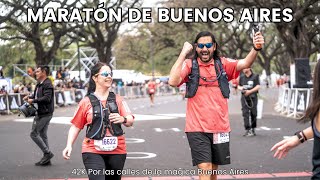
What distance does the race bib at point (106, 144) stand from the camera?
4.98 m

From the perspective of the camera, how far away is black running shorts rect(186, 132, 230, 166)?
5348 millimetres

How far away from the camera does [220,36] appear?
50.9 m

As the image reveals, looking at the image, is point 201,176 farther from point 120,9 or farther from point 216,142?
point 120,9

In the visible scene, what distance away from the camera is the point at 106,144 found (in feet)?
16.4

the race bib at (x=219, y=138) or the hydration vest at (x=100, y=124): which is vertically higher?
the hydration vest at (x=100, y=124)

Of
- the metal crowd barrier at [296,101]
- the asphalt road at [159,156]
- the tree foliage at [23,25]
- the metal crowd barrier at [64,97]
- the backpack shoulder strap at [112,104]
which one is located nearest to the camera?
the backpack shoulder strap at [112,104]

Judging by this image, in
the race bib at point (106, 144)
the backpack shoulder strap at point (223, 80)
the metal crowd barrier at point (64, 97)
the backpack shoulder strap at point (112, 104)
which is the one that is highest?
the backpack shoulder strap at point (223, 80)

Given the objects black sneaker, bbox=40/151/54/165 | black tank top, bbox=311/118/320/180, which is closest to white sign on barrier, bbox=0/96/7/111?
black sneaker, bbox=40/151/54/165

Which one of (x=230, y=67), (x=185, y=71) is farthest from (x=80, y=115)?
(x=230, y=67)

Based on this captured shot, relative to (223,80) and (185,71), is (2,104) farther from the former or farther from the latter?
(223,80)

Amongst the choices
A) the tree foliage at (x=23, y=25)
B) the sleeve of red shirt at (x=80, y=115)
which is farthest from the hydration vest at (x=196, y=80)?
the tree foliage at (x=23, y=25)

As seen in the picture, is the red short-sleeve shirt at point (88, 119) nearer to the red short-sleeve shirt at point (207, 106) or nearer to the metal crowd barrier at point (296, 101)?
A: the red short-sleeve shirt at point (207, 106)

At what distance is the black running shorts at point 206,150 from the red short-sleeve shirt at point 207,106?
2.8 inches

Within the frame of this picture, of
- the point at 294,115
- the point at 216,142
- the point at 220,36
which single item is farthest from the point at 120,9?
the point at 216,142
